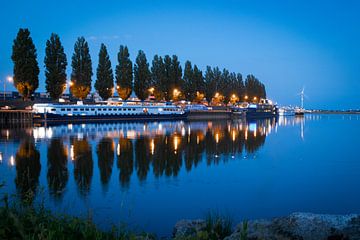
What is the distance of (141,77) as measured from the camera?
78.6 meters

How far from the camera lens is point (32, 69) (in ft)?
187

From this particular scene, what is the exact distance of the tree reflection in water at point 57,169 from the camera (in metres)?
13.0

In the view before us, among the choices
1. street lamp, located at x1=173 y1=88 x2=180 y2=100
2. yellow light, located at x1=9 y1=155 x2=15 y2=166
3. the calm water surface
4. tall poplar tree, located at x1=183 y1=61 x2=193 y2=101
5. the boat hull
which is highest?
tall poplar tree, located at x1=183 y1=61 x2=193 y2=101

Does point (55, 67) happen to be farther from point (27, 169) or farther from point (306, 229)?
point (306, 229)

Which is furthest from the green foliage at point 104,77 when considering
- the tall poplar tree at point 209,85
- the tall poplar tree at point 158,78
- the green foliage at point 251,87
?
the green foliage at point 251,87

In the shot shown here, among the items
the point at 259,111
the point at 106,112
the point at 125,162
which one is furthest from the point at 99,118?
the point at 259,111

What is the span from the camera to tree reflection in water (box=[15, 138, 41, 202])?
41.8ft

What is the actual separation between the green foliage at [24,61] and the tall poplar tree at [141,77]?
84.2 ft

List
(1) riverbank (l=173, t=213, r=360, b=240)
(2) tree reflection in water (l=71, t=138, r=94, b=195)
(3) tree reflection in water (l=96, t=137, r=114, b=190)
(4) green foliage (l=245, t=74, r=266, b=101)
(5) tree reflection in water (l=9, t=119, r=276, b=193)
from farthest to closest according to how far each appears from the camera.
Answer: (4) green foliage (l=245, t=74, r=266, b=101) → (3) tree reflection in water (l=96, t=137, r=114, b=190) → (5) tree reflection in water (l=9, t=119, r=276, b=193) → (2) tree reflection in water (l=71, t=138, r=94, b=195) → (1) riverbank (l=173, t=213, r=360, b=240)

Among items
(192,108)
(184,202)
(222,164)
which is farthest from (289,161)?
(192,108)

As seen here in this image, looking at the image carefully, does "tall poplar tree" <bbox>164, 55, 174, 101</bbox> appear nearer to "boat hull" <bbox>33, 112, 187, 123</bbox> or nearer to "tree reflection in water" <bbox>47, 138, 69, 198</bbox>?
"boat hull" <bbox>33, 112, 187, 123</bbox>

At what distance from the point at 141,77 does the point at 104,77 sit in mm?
10006

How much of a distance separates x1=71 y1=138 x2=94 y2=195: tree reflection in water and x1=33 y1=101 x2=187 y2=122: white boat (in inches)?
1357

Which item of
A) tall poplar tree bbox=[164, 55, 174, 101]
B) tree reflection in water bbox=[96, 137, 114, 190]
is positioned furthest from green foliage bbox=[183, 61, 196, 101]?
tree reflection in water bbox=[96, 137, 114, 190]
